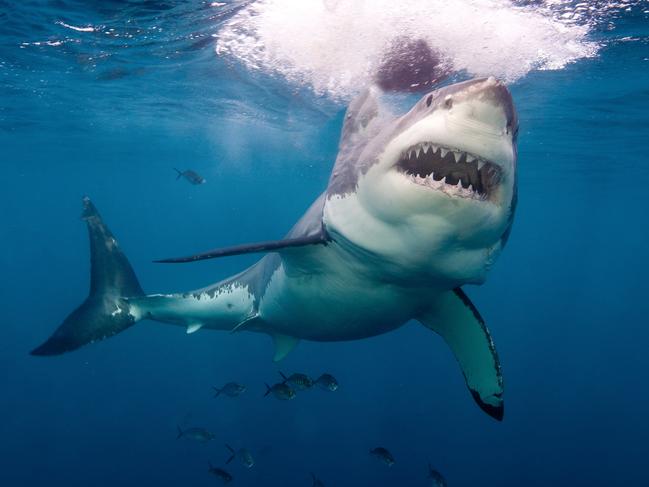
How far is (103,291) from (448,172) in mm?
5877

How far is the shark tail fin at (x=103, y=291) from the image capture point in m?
6.57

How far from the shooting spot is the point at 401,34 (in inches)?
437

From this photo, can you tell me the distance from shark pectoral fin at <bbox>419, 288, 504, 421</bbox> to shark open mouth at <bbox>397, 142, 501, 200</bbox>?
2.17 m

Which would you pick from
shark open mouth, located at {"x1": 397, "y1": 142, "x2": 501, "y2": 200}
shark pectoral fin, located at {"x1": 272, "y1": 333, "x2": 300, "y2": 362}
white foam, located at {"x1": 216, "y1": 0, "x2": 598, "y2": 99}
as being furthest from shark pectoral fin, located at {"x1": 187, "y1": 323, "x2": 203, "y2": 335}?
white foam, located at {"x1": 216, "y1": 0, "x2": 598, "y2": 99}

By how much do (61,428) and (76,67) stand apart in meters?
14.9

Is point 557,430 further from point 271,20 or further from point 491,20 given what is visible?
point 271,20

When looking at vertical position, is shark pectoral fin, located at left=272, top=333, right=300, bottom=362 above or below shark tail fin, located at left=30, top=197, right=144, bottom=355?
below

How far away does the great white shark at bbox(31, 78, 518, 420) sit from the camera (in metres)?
2.55

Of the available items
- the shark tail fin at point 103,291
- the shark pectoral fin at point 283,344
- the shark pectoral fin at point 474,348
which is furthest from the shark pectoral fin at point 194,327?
the shark pectoral fin at point 474,348

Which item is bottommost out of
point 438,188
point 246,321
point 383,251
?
point 246,321

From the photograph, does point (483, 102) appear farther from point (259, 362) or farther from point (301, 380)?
point (259, 362)

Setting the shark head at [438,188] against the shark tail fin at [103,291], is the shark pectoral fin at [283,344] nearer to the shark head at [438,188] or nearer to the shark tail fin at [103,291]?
the shark tail fin at [103,291]

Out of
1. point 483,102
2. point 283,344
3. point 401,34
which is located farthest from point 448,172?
point 401,34

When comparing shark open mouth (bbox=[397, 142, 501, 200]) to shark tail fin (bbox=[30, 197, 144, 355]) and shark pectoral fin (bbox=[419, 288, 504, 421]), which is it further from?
shark tail fin (bbox=[30, 197, 144, 355])
